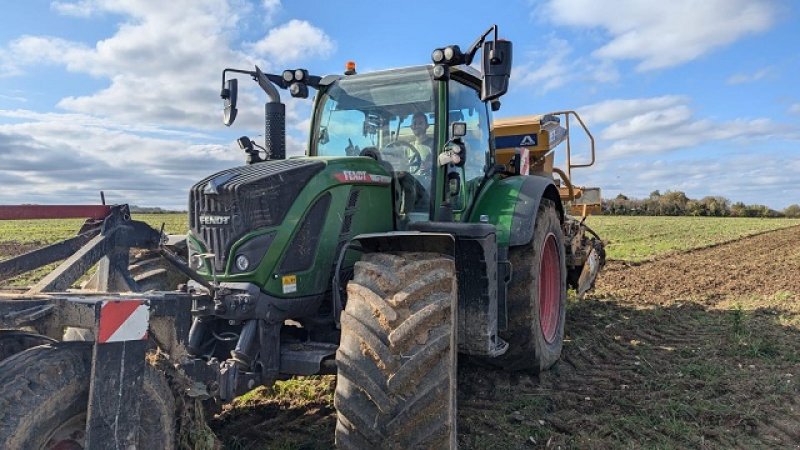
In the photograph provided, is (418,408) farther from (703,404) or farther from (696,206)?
(696,206)

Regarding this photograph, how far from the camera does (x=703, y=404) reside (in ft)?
15.9

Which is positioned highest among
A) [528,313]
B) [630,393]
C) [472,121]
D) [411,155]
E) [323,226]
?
[472,121]

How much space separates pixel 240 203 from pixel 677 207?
155 feet

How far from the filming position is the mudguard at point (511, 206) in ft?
16.3

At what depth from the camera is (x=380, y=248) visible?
146 inches

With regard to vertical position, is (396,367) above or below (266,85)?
below

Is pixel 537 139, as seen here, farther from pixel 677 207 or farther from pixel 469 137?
pixel 677 207

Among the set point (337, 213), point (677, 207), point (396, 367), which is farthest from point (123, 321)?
point (677, 207)

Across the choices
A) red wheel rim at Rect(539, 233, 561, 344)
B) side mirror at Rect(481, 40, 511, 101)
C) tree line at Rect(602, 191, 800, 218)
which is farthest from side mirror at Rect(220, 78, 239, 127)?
tree line at Rect(602, 191, 800, 218)

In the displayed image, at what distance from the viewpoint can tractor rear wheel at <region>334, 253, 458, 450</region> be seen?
2.93 meters

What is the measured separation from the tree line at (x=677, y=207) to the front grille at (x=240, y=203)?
147ft

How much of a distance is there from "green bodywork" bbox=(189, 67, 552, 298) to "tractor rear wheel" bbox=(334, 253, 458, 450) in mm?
718

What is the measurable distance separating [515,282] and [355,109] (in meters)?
2.02

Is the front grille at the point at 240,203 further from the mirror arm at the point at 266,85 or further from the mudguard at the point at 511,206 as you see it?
the mudguard at the point at 511,206
